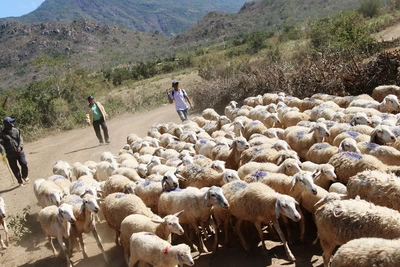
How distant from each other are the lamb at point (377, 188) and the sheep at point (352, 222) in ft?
1.88

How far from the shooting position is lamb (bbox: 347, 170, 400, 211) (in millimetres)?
5258

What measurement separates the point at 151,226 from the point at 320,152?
386cm

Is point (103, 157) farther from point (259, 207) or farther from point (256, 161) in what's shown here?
point (259, 207)

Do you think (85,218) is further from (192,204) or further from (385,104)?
(385,104)

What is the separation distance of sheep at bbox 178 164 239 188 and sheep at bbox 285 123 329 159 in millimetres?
2272

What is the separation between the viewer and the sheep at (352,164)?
6371mm

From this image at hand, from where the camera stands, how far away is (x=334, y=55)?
15227mm

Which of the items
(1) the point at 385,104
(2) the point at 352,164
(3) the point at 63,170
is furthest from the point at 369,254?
(3) the point at 63,170

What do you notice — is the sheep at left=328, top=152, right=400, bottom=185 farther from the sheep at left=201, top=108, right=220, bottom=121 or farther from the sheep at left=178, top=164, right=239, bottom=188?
the sheep at left=201, top=108, right=220, bottom=121

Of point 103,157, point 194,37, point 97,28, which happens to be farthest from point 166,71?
point 97,28

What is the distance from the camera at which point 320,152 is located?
25.9 feet

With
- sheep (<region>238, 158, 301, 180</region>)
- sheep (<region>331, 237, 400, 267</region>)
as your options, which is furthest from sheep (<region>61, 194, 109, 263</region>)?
sheep (<region>331, 237, 400, 267</region>)

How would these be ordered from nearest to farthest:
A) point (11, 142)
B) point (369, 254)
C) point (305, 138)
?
point (369, 254), point (305, 138), point (11, 142)

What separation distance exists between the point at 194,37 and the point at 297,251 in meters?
111
